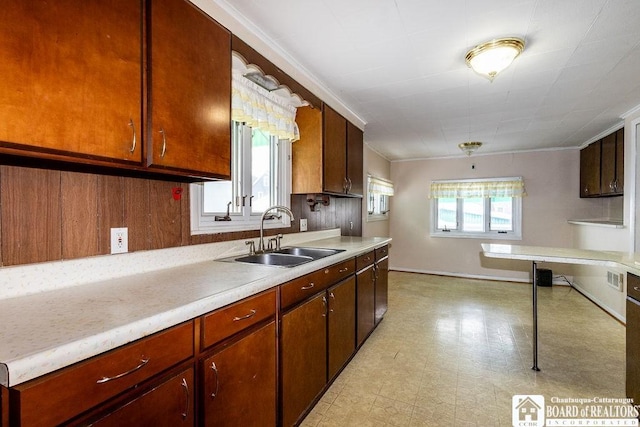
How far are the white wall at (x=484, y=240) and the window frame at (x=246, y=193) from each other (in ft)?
13.0

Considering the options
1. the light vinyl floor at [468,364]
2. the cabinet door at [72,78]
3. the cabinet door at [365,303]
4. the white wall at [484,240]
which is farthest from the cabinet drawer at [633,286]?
the white wall at [484,240]

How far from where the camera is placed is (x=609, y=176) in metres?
3.88

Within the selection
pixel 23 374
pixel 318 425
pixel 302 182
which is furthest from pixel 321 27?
pixel 318 425

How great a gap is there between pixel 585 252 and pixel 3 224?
11.4 ft

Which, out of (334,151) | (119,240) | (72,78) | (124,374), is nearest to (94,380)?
(124,374)

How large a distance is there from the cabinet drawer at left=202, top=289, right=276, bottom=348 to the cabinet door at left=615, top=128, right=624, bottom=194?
4.42 metres

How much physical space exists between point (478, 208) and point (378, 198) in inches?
73.6

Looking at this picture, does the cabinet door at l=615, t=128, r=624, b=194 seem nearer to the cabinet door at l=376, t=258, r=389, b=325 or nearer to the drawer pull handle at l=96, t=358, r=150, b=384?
the cabinet door at l=376, t=258, r=389, b=325

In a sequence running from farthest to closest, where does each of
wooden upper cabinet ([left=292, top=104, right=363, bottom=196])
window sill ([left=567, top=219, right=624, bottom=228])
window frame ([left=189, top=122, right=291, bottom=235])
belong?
1. window sill ([left=567, top=219, right=624, bottom=228])
2. wooden upper cabinet ([left=292, top=104, right=363, bottom=196])
3. window frame ([left=189, top=122, right=291, bottom=235])

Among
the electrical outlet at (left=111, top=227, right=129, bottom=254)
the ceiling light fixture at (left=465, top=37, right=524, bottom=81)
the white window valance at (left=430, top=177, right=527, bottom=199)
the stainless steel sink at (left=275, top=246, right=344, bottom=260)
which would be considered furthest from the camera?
the white window valance at (left=430, top=177, right=527, bottom=199)

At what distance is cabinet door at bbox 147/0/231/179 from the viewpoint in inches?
48.8

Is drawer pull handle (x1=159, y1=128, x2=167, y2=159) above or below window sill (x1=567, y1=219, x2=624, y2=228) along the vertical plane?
above

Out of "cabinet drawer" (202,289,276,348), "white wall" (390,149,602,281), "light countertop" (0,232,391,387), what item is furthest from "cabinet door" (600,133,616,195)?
"cabinet drawer" (202,289,276,348)

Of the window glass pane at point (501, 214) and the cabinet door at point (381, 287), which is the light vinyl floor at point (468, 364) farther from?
the window glass pane at point (501, 214)
